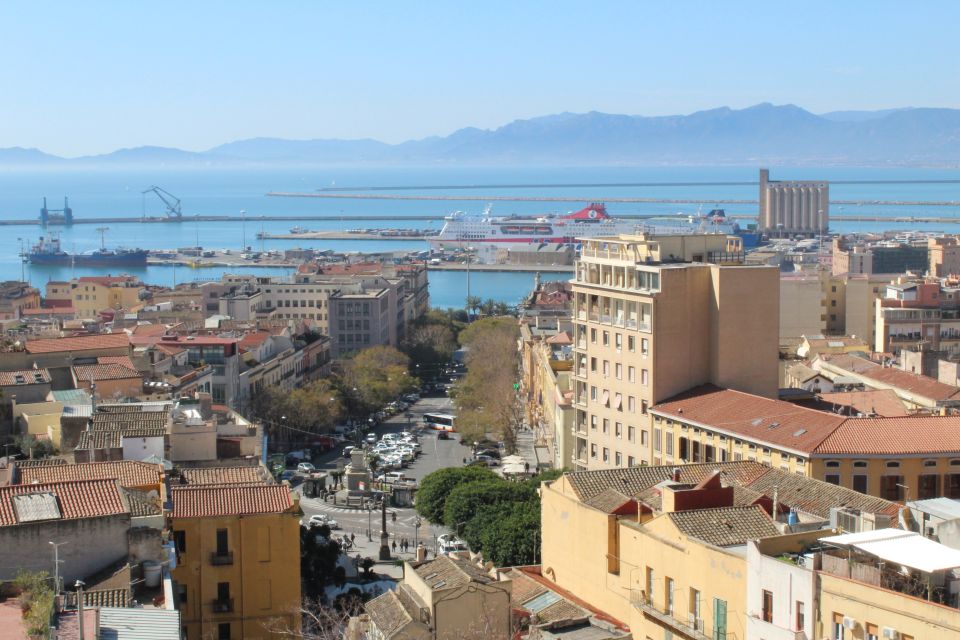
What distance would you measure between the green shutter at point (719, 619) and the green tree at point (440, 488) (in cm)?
1376

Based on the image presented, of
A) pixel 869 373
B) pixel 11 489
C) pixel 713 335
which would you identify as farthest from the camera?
pixel 869 373

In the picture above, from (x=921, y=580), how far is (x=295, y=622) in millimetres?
6629

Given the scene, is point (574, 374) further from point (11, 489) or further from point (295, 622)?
point (11, 489)

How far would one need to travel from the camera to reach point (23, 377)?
901 inches

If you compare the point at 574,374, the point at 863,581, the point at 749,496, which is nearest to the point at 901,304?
the point at 574,374

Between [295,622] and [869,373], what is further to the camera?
[869,373]

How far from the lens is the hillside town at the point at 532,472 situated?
38.3 ft

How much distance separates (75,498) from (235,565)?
7.44ft

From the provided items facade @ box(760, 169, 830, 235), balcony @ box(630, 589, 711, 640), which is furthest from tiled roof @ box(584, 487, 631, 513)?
facade @ box(760, 169, 830, 235)

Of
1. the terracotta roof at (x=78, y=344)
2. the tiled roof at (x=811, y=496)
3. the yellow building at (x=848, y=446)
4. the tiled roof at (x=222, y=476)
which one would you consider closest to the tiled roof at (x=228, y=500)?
the tiled roof at (x=222, y=476)

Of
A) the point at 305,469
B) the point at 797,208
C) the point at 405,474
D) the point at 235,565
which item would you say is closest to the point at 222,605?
the point at 235,565

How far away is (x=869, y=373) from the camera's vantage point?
2867 cm

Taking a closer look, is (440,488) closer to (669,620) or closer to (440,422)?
(669,620)

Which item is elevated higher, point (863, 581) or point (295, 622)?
point (863, 581)
